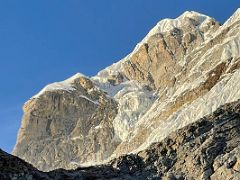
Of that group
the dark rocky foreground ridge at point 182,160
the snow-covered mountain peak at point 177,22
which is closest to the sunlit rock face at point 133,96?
the snow-covered mountain peak at point 177,22

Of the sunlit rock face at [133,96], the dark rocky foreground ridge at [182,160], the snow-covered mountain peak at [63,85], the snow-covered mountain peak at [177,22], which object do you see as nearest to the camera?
the dark rocky foreground ridge at [182,160]

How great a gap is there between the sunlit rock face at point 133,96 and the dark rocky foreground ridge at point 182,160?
6873 centimetres

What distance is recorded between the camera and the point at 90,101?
529ft

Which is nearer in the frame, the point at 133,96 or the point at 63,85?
the point at 133,96

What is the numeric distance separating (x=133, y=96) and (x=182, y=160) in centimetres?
13273

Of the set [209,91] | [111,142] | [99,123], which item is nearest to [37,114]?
[99,123]

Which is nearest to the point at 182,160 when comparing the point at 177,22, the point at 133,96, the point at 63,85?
the point at 133,96

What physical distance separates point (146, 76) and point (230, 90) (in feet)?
291

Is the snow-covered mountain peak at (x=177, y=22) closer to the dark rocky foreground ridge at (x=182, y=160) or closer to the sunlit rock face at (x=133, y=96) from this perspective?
the sunlit rock face at (x=133, y=96)

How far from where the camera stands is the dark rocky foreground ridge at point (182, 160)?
744 inches

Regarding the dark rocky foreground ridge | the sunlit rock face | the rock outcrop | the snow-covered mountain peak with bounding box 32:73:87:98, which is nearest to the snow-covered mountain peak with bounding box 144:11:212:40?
the sunlit rock face

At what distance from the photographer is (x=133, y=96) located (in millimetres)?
152750

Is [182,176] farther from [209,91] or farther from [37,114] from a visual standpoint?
[37,114]

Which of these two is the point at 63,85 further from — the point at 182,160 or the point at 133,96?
the point at 182,160
